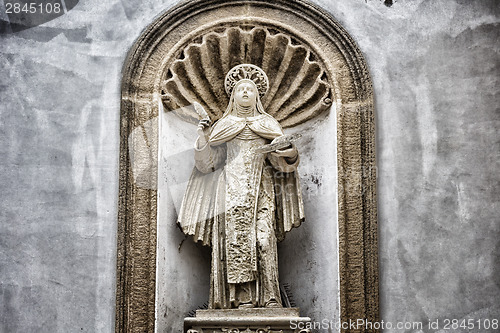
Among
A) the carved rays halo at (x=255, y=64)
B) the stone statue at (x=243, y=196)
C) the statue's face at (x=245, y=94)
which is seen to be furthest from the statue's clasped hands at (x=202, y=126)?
the carved rays halo at (x=255, y=64)

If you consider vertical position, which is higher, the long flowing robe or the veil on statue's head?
the veil on statue's head

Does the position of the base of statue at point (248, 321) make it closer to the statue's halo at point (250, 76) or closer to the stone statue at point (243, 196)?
the stone statue at point (243, 196)

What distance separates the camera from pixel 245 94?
25.4 ft

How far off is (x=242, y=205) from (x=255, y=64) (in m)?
1.53

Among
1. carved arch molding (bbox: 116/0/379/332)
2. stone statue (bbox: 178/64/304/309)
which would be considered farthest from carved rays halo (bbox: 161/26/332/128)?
stone statue (bbox: 178/64/304/309)

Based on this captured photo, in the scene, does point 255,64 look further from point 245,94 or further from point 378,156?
point 378,156

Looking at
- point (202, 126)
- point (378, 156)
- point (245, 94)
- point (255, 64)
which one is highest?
point (255, 64)

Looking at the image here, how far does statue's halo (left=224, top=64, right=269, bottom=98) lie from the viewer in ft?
26.1

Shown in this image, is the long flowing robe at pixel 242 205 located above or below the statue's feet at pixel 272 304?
above

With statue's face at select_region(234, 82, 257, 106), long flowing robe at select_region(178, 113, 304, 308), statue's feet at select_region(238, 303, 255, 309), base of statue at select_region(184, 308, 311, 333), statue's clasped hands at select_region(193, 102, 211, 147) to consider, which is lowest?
base of statue at select_region(184, 308, 311, 333)

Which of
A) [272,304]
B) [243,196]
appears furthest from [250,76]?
[272,304]

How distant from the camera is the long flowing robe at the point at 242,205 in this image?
7.28 m

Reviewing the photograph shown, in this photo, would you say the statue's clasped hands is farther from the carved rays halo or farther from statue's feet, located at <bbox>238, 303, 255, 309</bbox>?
statue's feet, located at <bbox>238, 303, 255, 309</bbox>

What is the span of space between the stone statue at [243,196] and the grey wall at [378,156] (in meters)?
0.74
